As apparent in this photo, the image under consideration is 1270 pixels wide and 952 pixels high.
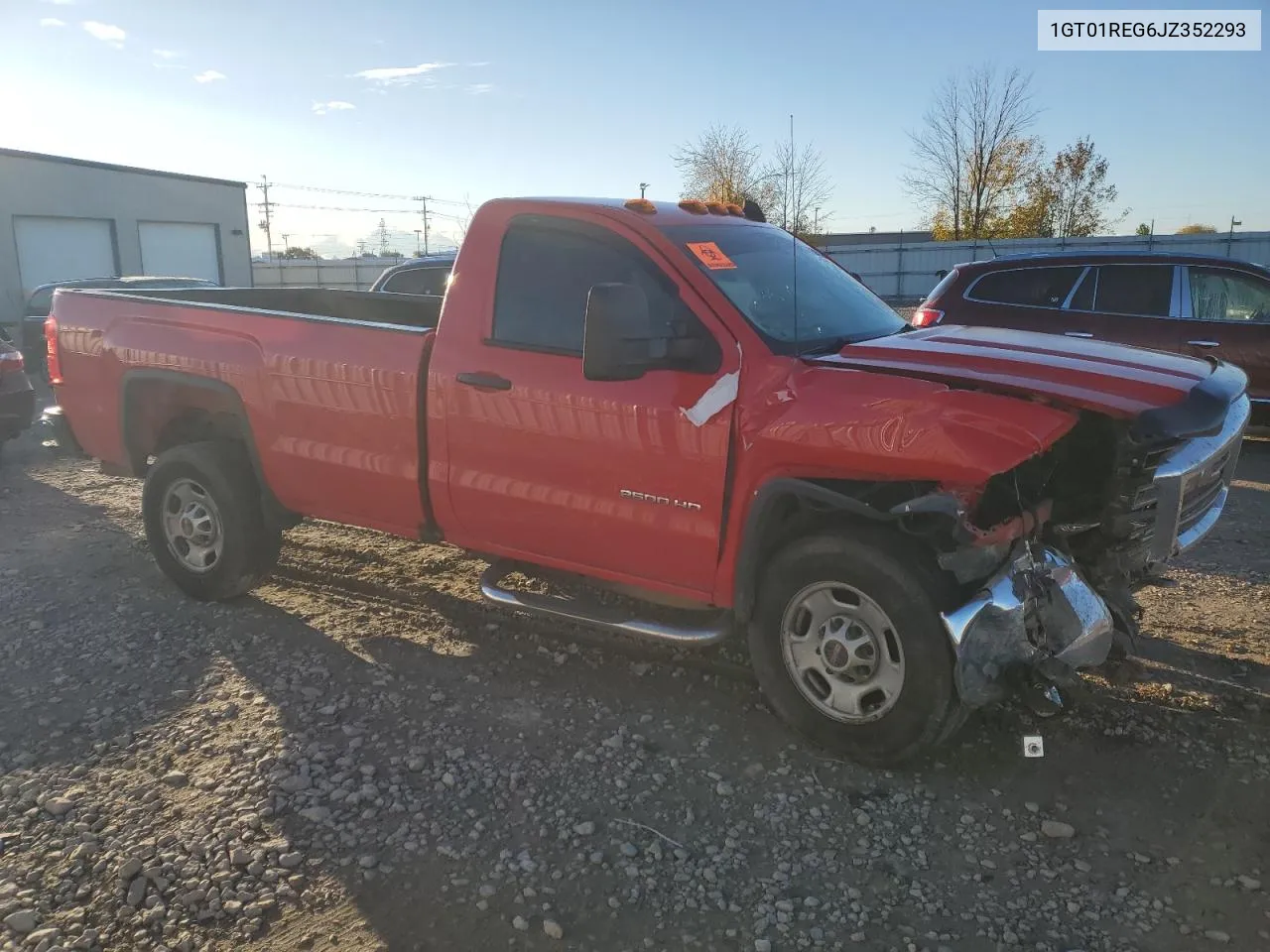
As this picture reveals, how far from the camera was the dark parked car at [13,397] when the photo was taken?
920 centimetres

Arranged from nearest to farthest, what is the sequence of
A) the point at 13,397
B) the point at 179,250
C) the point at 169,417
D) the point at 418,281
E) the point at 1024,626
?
1. the point at 1024,626
2. the point at 169,417
3. the point at 13,397
4. the point at 418,281
5. the point at 179,250

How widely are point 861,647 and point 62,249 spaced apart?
1164 inches

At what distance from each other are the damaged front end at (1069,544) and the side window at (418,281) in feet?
26.5

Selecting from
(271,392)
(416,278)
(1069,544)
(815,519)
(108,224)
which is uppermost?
(108,224)

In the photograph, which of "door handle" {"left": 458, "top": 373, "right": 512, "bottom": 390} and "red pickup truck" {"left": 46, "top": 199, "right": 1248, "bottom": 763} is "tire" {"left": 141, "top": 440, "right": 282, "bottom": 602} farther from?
→ "door handle" {"left": 458, "top": 373, "right": 512, "bottom": 390}

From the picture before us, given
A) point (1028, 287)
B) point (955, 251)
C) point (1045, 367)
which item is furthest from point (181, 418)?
point (955, 251)

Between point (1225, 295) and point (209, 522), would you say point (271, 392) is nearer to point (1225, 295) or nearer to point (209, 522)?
point (209, 522)

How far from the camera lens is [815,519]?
3.65m

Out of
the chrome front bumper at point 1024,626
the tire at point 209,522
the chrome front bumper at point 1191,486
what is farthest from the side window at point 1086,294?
the tire at point 209,522

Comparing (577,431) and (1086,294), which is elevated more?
(1086,294)

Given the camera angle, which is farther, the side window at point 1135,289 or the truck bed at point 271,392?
the side window at point 1135,289

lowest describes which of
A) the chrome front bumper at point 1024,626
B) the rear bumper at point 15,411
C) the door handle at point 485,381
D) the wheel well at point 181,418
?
the chrome front bumper at point 1024,626

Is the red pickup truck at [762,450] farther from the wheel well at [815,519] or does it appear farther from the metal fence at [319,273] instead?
the metal fence at [319,273]

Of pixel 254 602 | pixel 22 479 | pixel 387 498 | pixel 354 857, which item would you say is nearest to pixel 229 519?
pixel 254 602
